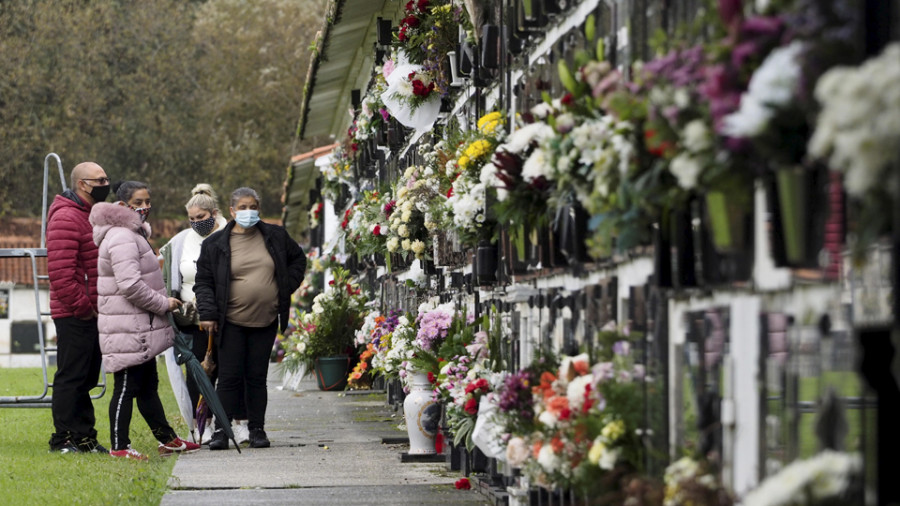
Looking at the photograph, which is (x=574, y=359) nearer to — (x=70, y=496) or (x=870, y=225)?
(x=870, y=225)

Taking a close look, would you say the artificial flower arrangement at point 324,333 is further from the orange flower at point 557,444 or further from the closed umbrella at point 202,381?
the orange flower at point 557,444

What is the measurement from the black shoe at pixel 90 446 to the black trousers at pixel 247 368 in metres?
0.77

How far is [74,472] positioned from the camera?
8352 mm

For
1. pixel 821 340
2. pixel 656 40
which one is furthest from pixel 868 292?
pixel 656 40

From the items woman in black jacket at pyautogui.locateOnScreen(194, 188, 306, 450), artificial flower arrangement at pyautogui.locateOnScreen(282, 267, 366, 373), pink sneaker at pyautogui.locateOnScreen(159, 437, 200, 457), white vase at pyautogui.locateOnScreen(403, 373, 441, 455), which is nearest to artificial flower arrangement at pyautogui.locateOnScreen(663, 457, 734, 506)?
white vase at pyautogui.locateOnScreen(403, 373, 441, 455)

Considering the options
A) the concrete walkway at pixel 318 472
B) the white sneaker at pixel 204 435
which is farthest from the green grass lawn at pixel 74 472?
the white sneaker at pixel 204 435

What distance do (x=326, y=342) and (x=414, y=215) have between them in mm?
6068

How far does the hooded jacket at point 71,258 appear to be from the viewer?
9.10 metres

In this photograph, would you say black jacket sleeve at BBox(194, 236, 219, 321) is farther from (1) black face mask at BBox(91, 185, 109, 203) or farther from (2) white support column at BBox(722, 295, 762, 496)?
(2) white support column at BBox(722, 295, 762, 496)

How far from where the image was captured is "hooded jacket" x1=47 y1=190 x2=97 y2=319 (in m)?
9.10

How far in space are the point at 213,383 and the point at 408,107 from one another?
7.80 ft

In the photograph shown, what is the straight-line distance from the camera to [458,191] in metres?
6.86

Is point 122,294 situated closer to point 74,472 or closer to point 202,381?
point 202,381

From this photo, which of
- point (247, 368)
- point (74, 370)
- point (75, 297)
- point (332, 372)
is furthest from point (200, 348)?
point (332, 372)
